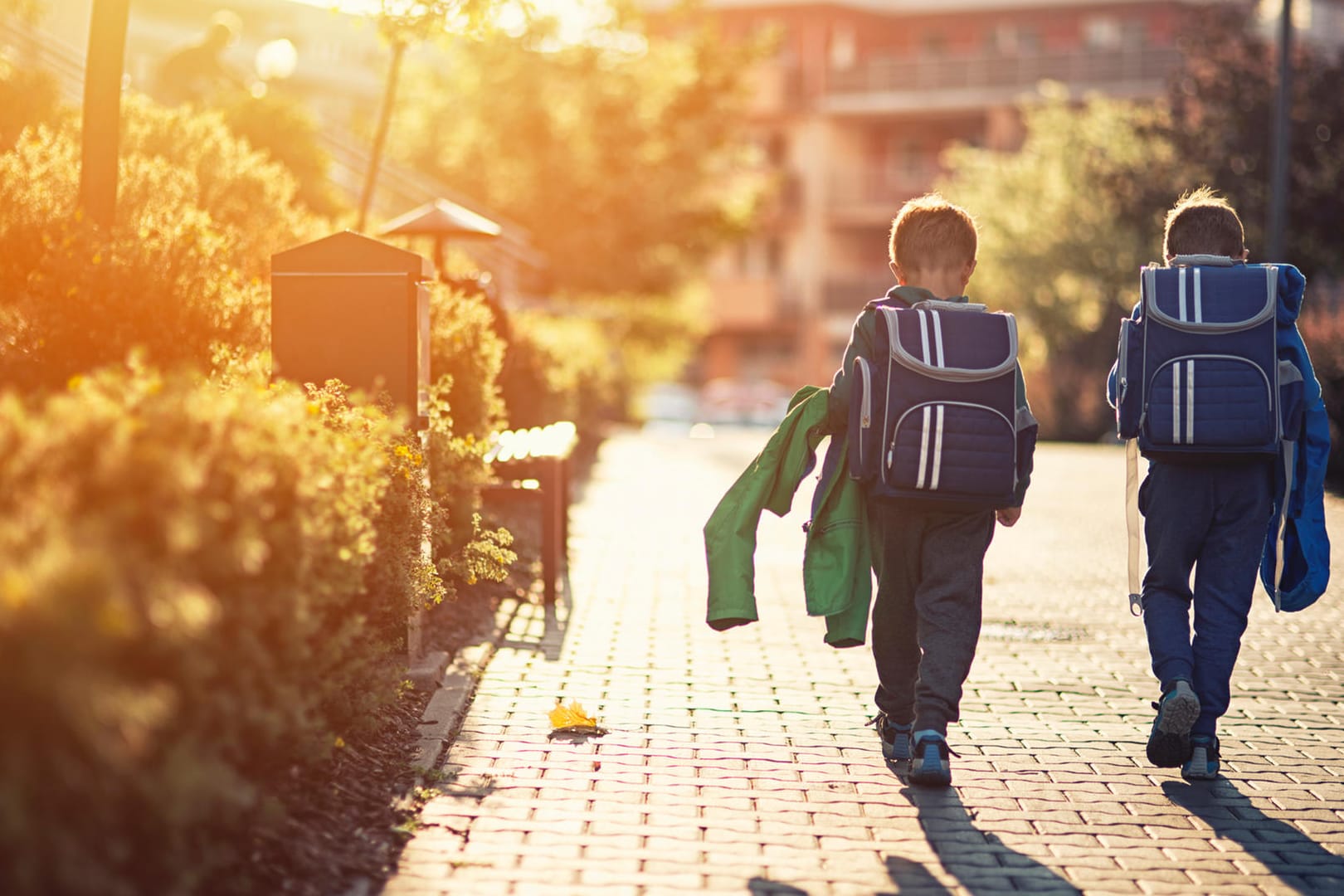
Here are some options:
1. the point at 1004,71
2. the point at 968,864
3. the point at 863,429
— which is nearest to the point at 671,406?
the point at 1004,71

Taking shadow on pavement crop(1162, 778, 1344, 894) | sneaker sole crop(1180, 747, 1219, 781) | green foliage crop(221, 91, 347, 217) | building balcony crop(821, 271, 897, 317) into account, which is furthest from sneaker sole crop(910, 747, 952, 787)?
building balcony crop(821, 271, 897, 317)

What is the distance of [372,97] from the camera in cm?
5003

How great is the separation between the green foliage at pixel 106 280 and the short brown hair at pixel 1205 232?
145 inches

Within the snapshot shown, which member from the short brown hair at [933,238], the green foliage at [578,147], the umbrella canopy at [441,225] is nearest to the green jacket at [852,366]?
the short brown hair at [933,238]

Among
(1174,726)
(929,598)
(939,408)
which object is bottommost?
(1174,726)

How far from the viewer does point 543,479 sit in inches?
374

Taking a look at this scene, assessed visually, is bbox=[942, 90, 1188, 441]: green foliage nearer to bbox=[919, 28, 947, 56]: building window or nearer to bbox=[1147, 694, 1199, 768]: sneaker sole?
bbox=[919, 28, 947, 56]: building window

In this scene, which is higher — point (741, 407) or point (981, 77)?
point (981, 77)

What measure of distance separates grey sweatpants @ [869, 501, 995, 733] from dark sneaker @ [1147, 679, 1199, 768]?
63 centimetres

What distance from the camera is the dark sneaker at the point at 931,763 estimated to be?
554cm

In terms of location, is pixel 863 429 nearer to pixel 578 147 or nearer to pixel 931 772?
pixel 931 772

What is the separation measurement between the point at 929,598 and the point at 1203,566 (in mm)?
949

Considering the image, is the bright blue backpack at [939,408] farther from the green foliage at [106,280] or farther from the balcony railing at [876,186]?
the balcony railing at [876,186]

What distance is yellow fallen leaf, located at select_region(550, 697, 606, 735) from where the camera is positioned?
6.31 metres
